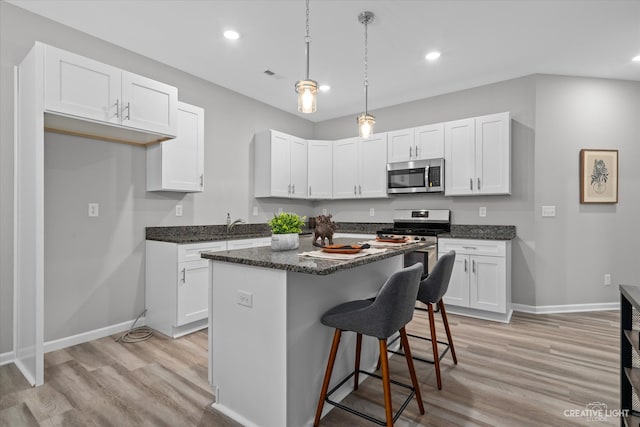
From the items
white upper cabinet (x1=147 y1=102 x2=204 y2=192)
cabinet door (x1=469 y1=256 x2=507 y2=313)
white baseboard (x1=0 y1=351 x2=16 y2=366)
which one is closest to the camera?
white baseboard (x1=0 y1=351 x2=16 y2=366)

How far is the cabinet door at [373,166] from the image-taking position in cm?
472

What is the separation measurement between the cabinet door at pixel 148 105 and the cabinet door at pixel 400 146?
282 cm

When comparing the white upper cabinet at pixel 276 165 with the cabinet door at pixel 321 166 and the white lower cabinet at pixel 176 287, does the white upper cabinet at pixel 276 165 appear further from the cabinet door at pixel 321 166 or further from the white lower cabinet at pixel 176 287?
the white lower cabinet at pixel 176 287

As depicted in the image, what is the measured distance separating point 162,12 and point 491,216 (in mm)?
4109

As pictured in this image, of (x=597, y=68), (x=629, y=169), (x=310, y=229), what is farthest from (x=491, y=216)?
(x=310, y=229)

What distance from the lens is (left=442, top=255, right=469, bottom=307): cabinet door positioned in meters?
3.75

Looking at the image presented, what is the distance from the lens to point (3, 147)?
2.53 meters

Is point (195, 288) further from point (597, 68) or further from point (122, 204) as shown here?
point (597, 68)

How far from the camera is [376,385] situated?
7.39ft

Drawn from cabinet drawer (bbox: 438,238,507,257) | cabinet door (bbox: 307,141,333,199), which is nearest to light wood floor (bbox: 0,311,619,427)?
cabinet drawer (bbox: 438,238,507,257)

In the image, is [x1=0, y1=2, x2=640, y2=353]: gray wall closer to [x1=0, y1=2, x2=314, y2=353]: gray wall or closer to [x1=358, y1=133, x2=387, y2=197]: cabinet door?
[x1=0, y1=2, x2=314, y2=353]: gray wall

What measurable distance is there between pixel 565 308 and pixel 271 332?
3904mm

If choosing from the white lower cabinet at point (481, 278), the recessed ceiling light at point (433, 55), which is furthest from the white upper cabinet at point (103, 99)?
the white lower cabinet at point (481, 278)

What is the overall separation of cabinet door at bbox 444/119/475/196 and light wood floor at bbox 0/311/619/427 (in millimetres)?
1802
